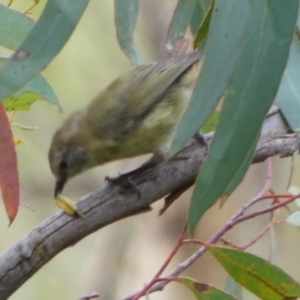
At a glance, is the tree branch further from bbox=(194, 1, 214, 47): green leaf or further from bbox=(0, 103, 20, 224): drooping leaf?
bbox=(194, 1, 214, 47): green leaf

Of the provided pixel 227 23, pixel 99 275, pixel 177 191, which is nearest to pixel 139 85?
pixel 177 191

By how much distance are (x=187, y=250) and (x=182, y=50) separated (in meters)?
2.55

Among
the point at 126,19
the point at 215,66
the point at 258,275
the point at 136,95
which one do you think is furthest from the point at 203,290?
the point at 136,95

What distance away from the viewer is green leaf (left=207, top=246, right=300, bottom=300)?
1.82 m

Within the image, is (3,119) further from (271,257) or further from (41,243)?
(271,257)

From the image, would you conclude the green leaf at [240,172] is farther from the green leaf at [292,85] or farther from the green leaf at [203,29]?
the green leaf at [203,29]

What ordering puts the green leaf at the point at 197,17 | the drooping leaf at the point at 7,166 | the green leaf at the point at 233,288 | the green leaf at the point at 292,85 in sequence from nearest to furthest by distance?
the drooping leaf at the point at 7,166 → the green leaf at the point at 292,85 → the green leaf at the point at 197,17 → the green leaf at the point at 233,288

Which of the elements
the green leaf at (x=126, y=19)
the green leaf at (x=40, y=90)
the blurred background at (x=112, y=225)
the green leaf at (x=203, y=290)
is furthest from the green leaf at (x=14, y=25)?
the blurred background at (x=112, y=225)

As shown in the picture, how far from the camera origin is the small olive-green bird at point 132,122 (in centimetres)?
263

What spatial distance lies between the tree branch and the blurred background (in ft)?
7.79

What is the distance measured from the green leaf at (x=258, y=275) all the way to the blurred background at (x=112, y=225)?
263cm

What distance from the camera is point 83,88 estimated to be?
556 cm

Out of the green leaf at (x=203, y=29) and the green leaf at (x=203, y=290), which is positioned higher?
the green leaf at (x=203, y=29)

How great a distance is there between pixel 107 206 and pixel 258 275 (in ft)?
1.63
